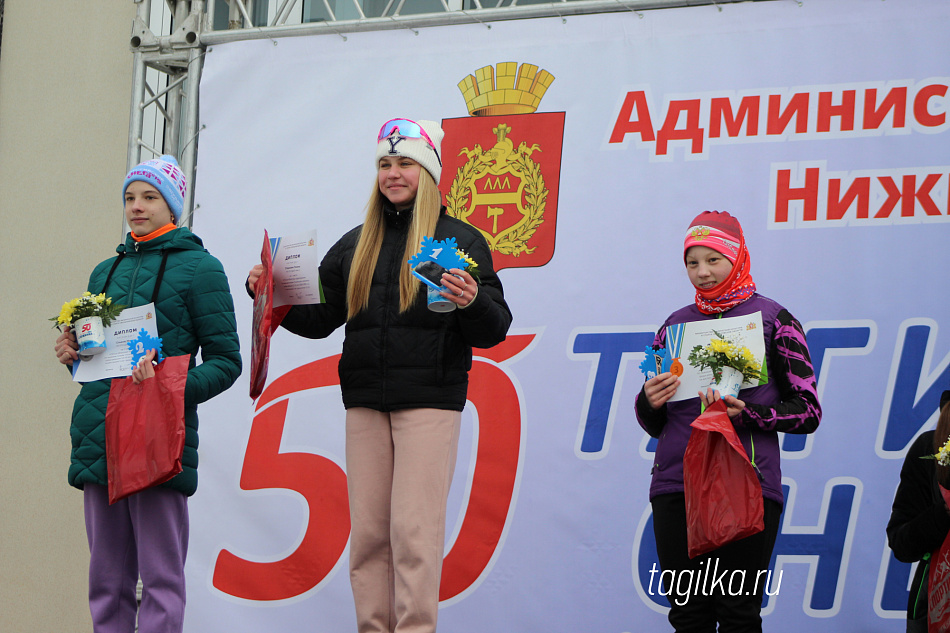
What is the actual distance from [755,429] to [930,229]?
143cm

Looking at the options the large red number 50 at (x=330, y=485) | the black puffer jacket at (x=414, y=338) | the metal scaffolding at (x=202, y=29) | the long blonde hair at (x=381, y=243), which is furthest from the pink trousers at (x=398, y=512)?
the metal scaffolding at (x=202, y=29)

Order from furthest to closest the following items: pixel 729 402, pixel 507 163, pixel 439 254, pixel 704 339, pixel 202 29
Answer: pixel 202 29 → pixel 507 163 → pixel 704 339 → pixel 729 402 → pixel 439 254

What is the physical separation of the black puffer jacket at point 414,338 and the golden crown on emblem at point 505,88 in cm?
153

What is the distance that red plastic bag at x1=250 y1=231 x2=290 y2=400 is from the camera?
260 cm

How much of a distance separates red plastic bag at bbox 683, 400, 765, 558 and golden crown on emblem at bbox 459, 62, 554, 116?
6.37ft

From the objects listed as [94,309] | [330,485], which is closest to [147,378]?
[94,309]

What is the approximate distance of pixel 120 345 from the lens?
2.70 m

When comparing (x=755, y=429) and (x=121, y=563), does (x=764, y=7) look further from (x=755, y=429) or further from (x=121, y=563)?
(x=121, y=563)

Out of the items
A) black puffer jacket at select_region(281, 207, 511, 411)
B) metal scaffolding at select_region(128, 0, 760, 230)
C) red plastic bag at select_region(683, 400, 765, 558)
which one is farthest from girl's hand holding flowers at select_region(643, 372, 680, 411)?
metal scaffolding at select_region(128, 0, 760, 230)

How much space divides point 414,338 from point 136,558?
3.17 ft

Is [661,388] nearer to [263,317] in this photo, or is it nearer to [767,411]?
[767,411]

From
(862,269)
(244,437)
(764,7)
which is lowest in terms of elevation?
(244,437)

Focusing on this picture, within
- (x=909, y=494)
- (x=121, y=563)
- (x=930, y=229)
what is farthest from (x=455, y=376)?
(x=930, y=229)

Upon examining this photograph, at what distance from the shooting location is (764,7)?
3820 millimetres
